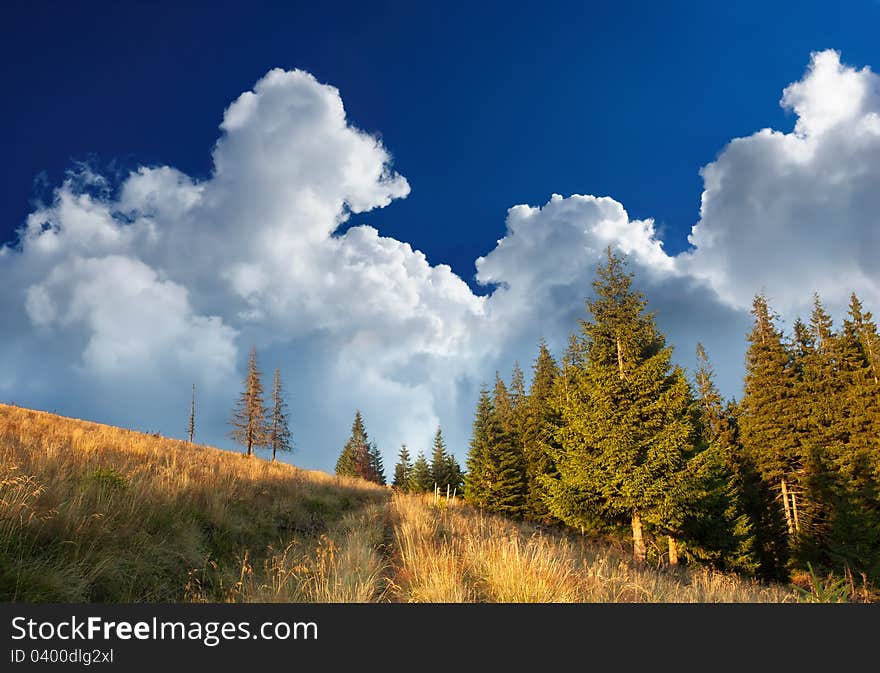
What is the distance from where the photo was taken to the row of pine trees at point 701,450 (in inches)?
670

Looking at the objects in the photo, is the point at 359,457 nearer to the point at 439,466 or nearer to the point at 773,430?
the point at 439,466

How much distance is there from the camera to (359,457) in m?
63.5

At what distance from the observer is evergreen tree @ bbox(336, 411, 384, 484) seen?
204ft

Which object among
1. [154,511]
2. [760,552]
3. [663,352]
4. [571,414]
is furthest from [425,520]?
[760,552]

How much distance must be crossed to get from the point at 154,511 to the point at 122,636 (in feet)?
12.6

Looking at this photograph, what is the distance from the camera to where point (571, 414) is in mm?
19297

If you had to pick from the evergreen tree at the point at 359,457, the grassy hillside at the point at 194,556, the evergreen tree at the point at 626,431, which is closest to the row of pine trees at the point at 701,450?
the evergreen tree at the point at 626,431

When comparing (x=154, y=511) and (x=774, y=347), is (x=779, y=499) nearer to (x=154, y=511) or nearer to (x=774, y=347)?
(x=774, y=347)

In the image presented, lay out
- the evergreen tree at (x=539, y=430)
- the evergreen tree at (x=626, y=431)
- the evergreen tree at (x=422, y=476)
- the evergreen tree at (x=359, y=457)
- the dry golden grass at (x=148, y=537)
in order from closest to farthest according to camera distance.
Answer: the dry golden grass at (x=148, y=537), the evergreen tree at (x=626, y=431), the evergreen tree at (x=539, y=430), the evergreen tree at (x=422, y=476), the evergreen tree at (x=359, y=457)

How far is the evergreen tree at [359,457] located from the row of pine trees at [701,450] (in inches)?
1193

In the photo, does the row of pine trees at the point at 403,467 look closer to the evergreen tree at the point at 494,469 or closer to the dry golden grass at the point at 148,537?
the evergreen tree at the point at 494,469

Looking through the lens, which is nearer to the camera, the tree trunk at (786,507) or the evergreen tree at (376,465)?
the tree trunk at (786,507)

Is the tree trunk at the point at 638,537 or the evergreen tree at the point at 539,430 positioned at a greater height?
the evergreen tree at the point at 539,430

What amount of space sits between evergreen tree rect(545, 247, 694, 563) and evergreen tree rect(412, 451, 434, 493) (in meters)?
34.3
